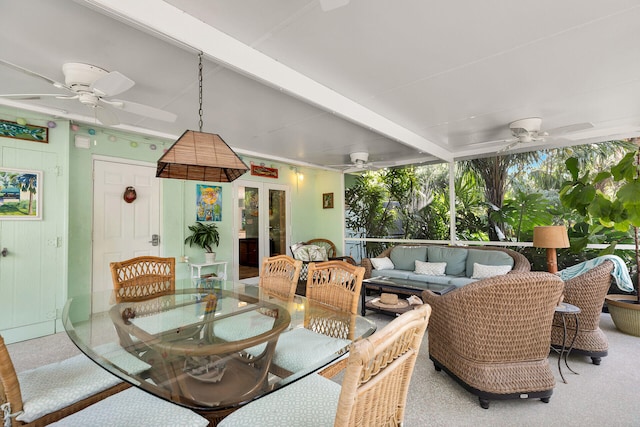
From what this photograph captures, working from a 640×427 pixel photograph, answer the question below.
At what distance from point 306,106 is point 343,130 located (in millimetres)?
989

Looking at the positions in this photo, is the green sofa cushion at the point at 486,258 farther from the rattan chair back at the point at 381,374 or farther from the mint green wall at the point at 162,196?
the rattan chair back at the point at 381,374

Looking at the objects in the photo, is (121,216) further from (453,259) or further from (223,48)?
(453,259)

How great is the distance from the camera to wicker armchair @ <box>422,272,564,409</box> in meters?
1.98

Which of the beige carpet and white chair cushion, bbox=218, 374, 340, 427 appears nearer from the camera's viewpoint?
white chair cushion, bbox=218, 374, 340, 427

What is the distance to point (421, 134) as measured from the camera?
4.53m

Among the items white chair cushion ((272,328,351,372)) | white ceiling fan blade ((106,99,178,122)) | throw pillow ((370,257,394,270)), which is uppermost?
white ceiling fan blade ((106,99,178,122))

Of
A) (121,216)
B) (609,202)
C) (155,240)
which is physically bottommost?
(155,240)

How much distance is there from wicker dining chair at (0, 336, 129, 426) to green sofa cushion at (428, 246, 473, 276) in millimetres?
4447

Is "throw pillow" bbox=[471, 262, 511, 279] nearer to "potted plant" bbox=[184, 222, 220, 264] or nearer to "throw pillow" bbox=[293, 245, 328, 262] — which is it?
"throw pillow" bbox=[293, 245, 328, 262]

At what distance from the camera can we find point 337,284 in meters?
2.28

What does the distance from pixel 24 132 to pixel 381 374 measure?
14.6 feet

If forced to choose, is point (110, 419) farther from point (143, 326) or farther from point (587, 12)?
point (587, 12)

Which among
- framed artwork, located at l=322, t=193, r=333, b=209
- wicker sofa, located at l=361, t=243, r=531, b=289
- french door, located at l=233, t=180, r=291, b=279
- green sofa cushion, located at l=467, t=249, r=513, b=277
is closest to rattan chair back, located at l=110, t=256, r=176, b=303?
french door, located at l=233, t=180, r=291, b=279

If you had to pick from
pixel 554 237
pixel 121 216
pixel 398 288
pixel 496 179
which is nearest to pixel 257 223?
pixel 121 216
